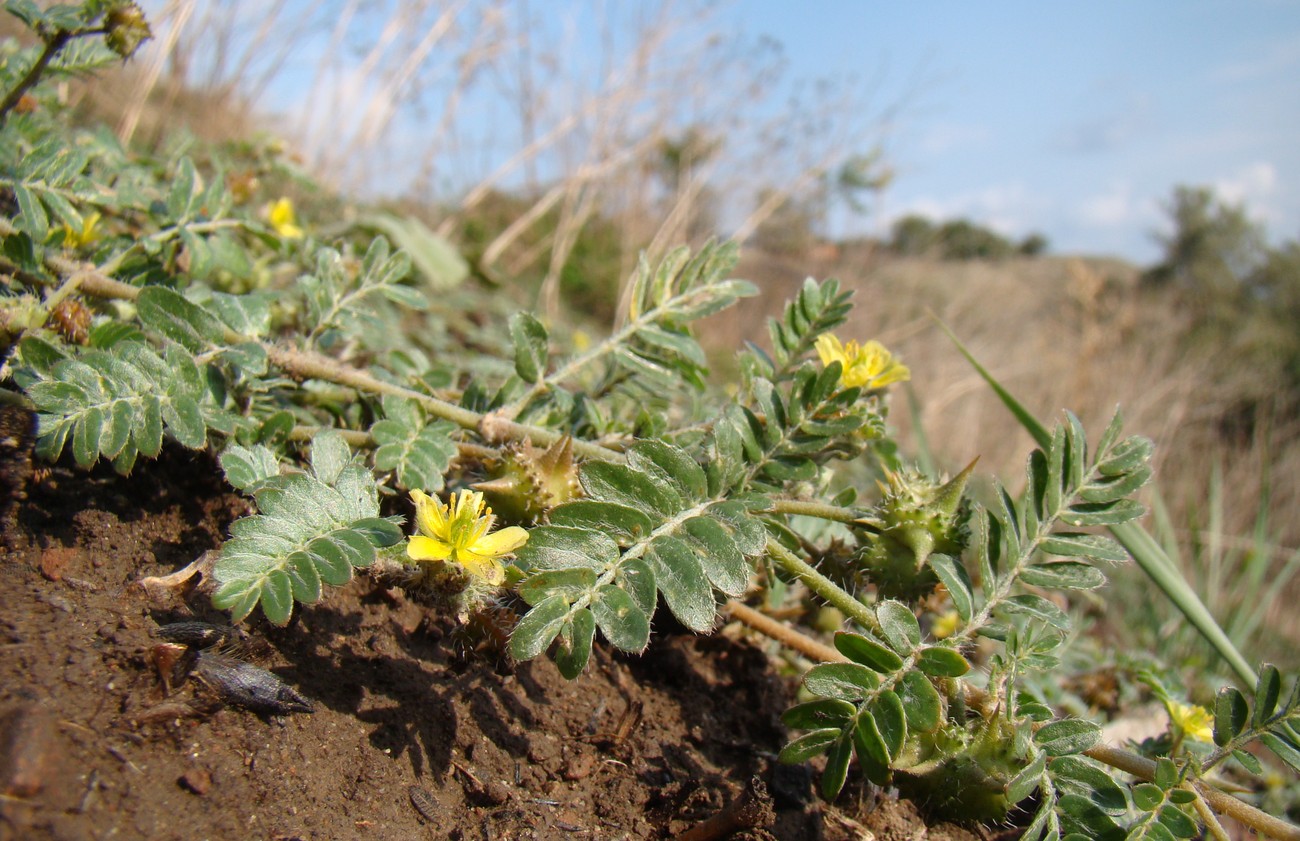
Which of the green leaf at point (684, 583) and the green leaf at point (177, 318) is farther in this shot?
the green leaf at point (177, 318)

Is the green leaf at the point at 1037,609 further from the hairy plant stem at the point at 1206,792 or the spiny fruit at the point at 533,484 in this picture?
the spiny fruit at the point at 533,484

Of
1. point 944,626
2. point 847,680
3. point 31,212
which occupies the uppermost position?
point 31,212

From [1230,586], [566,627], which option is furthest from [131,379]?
[1230,586]

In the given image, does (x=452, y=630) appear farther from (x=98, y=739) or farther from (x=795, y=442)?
(x=795, y=442)

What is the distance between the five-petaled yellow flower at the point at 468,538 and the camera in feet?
3.02

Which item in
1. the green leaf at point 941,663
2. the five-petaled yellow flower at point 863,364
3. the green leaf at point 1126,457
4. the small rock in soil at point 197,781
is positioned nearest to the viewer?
the small rock in soil at point 197,781

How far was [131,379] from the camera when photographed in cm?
97

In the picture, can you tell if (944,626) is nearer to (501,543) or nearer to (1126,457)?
(1126,457)

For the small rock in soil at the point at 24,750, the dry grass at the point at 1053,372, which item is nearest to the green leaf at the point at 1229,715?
the small rock in soil at the point at 24,750

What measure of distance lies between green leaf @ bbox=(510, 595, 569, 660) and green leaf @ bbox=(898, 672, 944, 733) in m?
0.37

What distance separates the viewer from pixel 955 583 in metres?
0.97

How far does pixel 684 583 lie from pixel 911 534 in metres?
0.34

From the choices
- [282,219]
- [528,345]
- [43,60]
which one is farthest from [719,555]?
[282,219]

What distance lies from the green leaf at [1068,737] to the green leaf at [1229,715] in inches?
6.4
